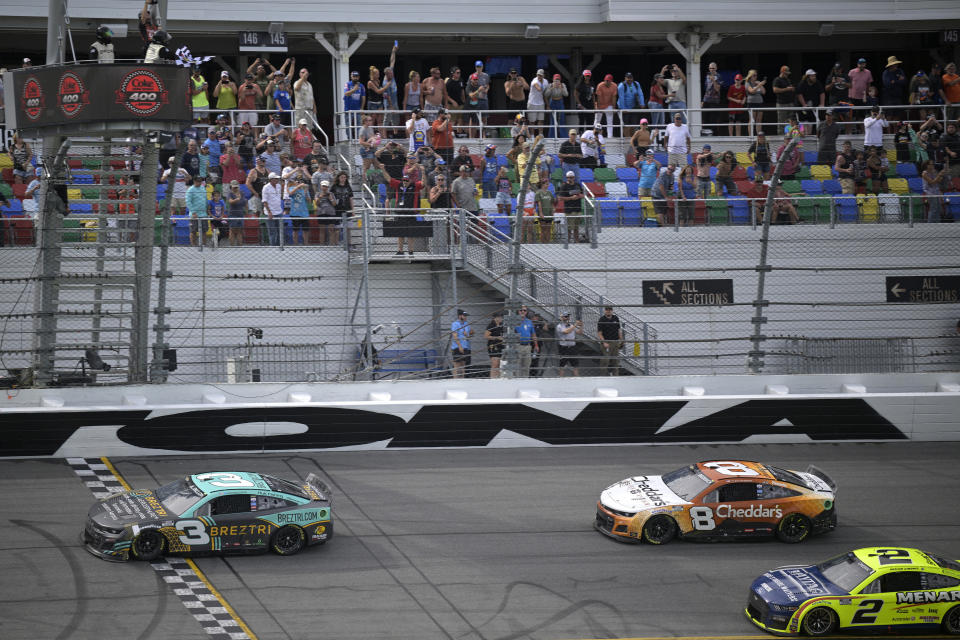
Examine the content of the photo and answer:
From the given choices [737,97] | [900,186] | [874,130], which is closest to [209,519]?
[900,186]

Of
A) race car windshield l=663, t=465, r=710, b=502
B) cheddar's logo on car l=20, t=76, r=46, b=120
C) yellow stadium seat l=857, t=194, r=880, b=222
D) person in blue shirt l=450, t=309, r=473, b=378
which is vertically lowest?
race car windshield l=663, t=465, r=710, b=502

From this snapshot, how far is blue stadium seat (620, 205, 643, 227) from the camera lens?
2064cm

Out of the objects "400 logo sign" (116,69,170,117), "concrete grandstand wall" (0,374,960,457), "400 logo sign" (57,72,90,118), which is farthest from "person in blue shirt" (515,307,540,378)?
"400 logo sign" (57,72,90,118)

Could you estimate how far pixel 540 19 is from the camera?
25.7 m

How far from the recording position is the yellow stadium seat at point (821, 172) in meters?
22.7

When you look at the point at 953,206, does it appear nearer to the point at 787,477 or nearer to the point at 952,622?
the point at 787,477

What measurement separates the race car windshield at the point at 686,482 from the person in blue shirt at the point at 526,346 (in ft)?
11.4

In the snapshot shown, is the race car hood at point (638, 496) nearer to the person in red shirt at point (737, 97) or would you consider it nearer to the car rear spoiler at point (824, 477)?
the car rear spoiler at point (824, 477)

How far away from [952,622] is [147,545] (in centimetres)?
790

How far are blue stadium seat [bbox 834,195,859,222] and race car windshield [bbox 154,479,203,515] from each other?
12948 millimetres

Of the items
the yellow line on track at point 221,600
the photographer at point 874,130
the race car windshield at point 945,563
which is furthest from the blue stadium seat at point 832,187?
the yellow line on track at point 221,600

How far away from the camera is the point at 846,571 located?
1141 centimetres

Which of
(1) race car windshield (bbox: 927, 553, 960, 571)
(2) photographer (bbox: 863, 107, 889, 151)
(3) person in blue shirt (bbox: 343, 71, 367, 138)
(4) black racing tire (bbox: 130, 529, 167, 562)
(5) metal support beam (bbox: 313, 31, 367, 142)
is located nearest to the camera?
(1) race car windshield (bbox: 927, 553, 960, 571)

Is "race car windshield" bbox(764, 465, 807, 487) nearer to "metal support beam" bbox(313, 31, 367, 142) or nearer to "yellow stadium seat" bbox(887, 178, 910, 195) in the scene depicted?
"yellow stadium seat" bbox(887, 178, 910, 195)
